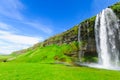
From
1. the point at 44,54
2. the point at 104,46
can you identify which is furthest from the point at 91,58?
the point at 44,54

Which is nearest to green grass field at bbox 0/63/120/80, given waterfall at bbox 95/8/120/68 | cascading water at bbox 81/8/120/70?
cascading water at bbox 81/8/120/70

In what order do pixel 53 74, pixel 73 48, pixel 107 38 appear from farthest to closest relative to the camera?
pixel 73 48 → pixel 107 38 → pixel 53 74

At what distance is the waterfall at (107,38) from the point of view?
324 feet

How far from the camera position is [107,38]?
104 metres

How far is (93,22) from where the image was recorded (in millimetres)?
114625

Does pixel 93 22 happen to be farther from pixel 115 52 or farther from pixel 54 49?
pixel 54 49

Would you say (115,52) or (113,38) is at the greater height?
(113,38)

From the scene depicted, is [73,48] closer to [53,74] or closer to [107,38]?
[107,38]

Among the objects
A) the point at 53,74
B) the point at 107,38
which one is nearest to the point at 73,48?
the point at 107,38

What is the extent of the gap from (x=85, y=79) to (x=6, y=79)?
448 inches

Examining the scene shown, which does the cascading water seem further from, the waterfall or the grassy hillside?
the grassy hillside

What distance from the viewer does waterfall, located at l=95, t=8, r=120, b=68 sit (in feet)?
324

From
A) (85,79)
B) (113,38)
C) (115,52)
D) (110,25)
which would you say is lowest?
(85,79)

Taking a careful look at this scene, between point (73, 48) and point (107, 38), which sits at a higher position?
point (107, 38)
